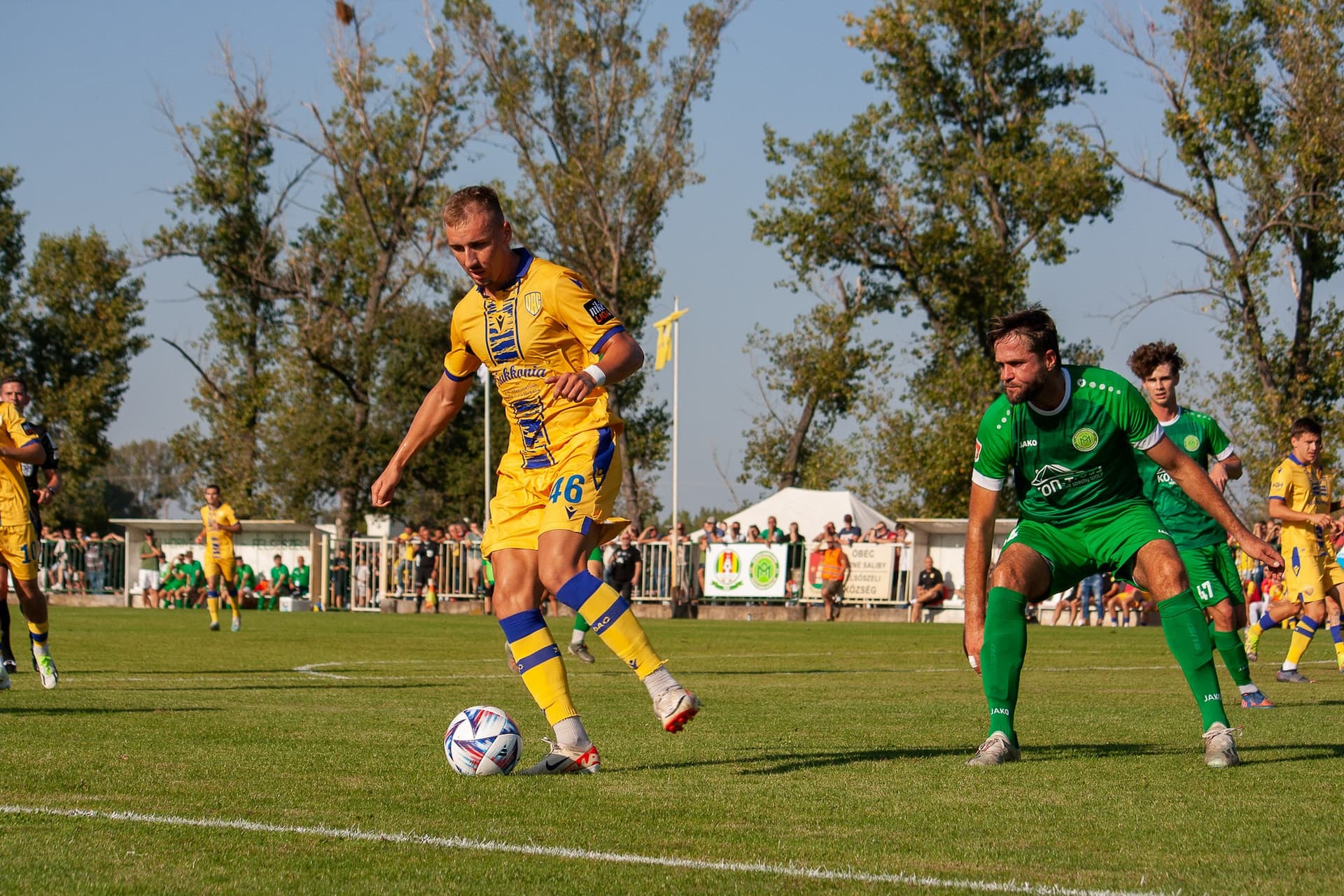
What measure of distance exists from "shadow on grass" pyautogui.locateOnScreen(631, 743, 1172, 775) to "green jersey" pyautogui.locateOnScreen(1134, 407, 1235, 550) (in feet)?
8.88

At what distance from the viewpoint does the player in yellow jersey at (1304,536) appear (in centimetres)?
1195

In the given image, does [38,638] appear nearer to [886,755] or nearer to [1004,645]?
[886,755]

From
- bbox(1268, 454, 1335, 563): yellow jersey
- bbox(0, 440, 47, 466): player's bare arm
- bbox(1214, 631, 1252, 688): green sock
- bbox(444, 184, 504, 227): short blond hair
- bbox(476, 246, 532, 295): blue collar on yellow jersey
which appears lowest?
bbox(1214, 631, 1252, 688): green sock

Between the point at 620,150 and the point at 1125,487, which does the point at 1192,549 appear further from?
the point at 620,150

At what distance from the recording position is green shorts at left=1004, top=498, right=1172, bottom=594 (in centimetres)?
670

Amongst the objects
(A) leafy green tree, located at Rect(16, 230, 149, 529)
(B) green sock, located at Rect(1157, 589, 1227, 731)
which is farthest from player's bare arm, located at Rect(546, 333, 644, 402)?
(A) leafy green tree, located at Rect(16, 230, 149, 529)

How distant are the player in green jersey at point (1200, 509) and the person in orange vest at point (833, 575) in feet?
69.4

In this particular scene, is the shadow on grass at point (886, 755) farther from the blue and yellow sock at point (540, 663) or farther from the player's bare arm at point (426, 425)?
the player's bare arm at point (426, 425)

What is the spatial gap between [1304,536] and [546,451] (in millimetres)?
8476

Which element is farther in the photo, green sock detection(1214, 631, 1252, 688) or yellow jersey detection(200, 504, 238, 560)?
yellow jersey detection(200, 504, 238, 560)

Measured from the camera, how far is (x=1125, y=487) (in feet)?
22.2

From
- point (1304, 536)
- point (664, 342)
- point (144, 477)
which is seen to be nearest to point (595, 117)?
point (664, 342)

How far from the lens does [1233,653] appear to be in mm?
9500

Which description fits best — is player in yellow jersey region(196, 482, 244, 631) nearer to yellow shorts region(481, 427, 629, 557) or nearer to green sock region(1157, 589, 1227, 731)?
yellow shorts region(481, 427, 629, 557)
